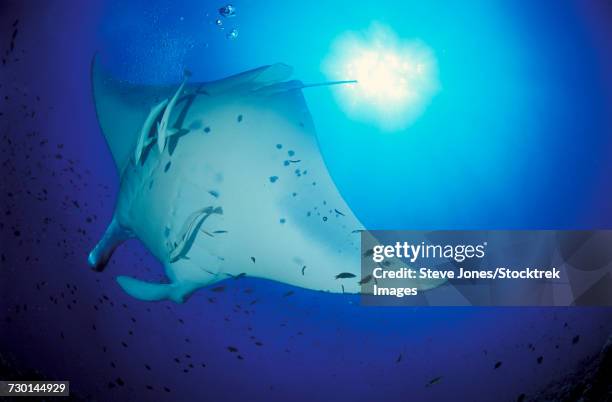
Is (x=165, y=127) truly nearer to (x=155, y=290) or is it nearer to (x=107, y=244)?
(x=107, y=244)

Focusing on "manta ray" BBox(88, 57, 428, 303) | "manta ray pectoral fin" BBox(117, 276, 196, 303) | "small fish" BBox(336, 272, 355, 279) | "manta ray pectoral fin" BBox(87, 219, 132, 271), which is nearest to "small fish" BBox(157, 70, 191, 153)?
"manta ray" BBox(88, 57, 428, 303)

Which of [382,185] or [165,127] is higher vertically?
[165,127]

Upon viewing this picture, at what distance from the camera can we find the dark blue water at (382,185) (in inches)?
83.7

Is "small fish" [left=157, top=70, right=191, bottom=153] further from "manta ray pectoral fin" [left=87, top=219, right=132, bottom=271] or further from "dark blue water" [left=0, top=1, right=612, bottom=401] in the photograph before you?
"manta ray pectoral fin" [left=87, top=219, right=132, bottom=271]

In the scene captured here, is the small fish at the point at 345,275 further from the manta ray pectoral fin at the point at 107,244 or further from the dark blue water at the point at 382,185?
the manta ray pectoral fin at the point at 107,244

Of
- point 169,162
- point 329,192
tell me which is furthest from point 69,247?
point 329,192

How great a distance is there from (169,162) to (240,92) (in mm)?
402

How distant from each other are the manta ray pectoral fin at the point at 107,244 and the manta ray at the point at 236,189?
6 centimetres

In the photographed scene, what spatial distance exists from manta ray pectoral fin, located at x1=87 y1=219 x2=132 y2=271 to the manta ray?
0.18 feet

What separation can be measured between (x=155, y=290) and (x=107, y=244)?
0.28 meters

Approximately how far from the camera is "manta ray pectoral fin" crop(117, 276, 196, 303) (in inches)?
86.4

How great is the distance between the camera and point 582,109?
216 centimetres

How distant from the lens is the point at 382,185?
6.97 ft

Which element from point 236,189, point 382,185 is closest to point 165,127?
point 236,189
